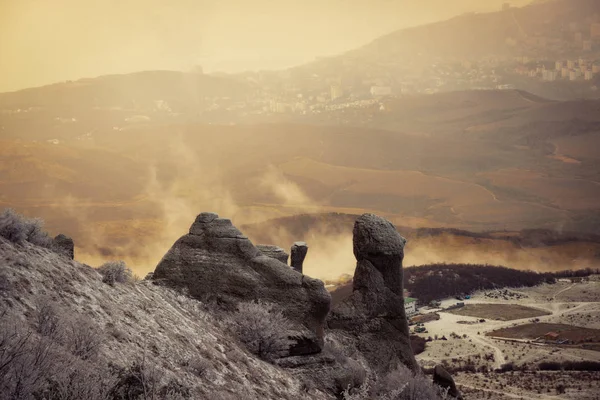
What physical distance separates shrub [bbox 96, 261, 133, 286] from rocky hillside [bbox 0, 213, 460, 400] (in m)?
0.03

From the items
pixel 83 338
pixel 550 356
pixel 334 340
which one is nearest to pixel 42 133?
pixel 550 356

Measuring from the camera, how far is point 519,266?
124 metres

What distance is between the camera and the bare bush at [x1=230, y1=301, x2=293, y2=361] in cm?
1725

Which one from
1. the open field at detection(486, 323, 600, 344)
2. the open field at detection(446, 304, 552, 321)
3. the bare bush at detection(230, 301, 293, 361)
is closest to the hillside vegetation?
the open field at detection(446, 304, 552, 321)

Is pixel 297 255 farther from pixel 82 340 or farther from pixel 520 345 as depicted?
pixel 520 345

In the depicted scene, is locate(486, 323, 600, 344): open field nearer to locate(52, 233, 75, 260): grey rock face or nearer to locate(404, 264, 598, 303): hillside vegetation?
locate(404, 264, 598, 303): hillside vegetation

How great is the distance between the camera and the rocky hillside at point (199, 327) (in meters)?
10.4

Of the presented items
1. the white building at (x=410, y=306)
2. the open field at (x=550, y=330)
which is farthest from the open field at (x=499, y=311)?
the open field at (x=550, y=330)

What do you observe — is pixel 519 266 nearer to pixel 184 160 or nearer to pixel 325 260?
pixel 325 260

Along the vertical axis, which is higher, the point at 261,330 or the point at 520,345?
the point at 261,330

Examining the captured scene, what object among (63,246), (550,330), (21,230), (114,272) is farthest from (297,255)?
(550,330)

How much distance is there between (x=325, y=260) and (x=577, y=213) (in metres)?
66.3

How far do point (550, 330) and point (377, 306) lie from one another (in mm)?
61765

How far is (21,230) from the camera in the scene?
13961 mm
